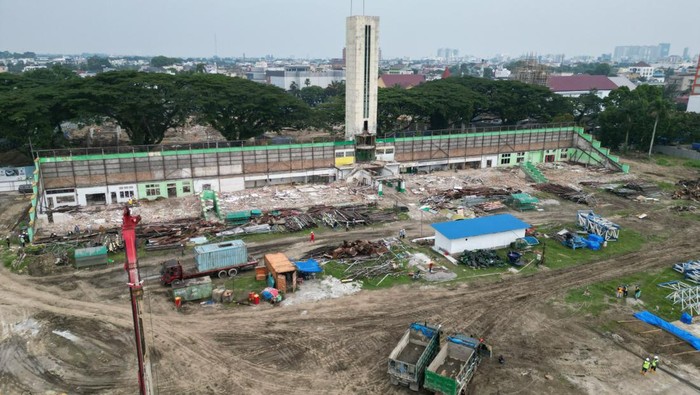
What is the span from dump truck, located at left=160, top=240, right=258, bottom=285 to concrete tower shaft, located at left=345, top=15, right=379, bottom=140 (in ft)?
94.5

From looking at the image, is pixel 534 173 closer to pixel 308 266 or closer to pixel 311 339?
pixel 308 266

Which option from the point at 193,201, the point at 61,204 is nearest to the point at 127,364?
the point at 193,201

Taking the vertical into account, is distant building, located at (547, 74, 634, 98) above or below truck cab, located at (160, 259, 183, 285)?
above

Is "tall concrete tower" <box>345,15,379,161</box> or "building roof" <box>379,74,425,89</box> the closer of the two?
"tall concrete tower" <box>345,15,379,161</box>

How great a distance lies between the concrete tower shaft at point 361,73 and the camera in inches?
2115

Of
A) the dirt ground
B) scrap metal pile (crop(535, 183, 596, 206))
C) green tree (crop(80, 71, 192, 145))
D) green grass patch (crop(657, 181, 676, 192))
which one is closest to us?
the dirt ground

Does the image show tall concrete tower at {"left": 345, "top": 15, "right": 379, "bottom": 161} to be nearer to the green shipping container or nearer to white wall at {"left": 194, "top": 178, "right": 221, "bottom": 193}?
white wall at {"left": 194, "top": 178, "right": 221, "bottom": 193}

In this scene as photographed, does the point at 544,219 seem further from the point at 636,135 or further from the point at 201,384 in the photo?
the point at 636,135

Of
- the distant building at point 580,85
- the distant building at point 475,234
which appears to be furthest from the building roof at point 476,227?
the distant building at point 580,85

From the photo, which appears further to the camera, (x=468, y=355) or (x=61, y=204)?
(x=61, y=204)

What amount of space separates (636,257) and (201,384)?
100 ft

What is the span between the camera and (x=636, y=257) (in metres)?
34.1

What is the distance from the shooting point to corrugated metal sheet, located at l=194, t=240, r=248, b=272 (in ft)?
96.2

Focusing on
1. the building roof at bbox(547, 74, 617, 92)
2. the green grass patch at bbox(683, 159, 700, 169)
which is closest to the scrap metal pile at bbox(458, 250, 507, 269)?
the green grass patch at bbox(683, 159, 700, 169)
